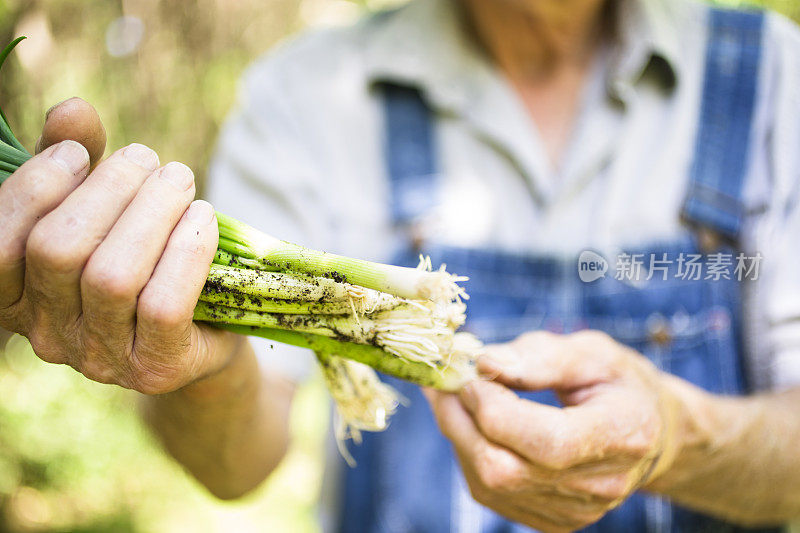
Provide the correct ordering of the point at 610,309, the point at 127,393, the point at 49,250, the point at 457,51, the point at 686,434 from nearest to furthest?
the point at 49,250 → the point at 686,434 → the point at 610,309 → the point at 457,51 → the point at 127,393

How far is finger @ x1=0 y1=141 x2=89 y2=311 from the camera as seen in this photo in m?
0.53

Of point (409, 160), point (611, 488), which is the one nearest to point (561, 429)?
point (611, 488)

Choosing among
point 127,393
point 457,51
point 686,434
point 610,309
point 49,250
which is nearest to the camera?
point 49,250

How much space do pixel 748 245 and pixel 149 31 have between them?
1808 mm

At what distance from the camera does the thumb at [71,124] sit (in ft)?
1.99

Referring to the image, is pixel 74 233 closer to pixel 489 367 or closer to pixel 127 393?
pixel 489 367

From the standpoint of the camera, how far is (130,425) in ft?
7.54

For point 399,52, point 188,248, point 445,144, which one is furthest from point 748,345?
point 188,248

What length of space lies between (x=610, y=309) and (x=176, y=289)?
76 cm

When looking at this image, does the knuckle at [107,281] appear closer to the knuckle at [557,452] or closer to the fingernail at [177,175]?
the fingernail at [177,175]

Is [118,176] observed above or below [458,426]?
above

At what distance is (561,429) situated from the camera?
0.69 metres

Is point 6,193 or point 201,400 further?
point 201,400

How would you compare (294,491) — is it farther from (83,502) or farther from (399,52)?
(399,52)
